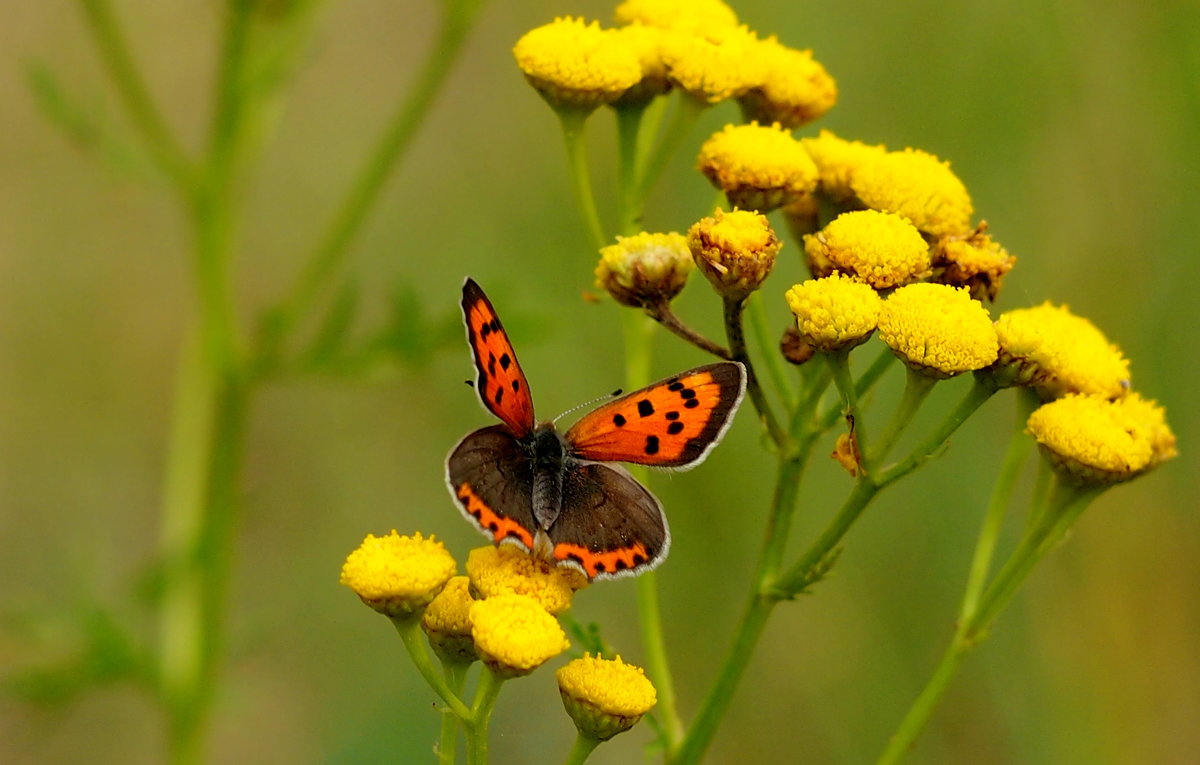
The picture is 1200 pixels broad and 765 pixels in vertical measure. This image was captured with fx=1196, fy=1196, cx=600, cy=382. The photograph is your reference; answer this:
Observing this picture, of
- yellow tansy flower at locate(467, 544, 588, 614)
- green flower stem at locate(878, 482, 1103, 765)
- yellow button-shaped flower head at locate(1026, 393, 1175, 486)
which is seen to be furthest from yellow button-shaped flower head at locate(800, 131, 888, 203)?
yellow tansy flower at locate(467, 544, 588, 614)

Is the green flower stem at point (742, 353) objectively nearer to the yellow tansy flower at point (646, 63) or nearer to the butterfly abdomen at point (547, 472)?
the butterfly abdomen at point (547, 472)

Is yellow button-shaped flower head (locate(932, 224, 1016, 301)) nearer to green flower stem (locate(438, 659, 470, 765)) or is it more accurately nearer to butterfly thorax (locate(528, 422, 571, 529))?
butterfly thorax (locate(528, 422, 571, 529))

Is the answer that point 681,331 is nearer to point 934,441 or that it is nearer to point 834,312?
point 834,312

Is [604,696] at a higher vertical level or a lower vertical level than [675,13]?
lower

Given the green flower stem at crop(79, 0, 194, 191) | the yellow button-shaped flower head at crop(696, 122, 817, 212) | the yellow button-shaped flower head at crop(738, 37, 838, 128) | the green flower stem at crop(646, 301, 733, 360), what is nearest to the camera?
the green flower stem at crop(646, 301, 733, 360)

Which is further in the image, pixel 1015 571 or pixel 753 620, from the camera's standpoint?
pixel 1015 571

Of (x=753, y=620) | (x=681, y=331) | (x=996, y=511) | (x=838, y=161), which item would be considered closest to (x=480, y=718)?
(x=753, y=620)

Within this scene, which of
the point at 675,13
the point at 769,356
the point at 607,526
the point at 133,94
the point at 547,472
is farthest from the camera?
the point at 133,94
